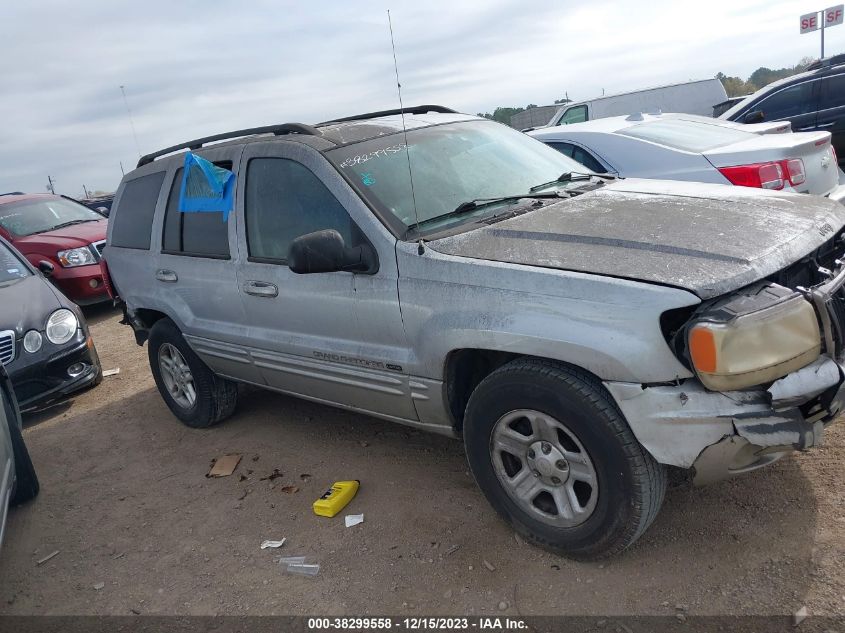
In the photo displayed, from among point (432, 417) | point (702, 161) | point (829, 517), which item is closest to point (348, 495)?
point (432, 417)

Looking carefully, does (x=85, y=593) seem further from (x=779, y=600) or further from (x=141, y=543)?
(x=779, y=600)

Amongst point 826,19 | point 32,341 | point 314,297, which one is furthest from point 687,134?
point 826,19

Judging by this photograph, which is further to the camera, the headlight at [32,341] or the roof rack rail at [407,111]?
the headlight at [32,341]

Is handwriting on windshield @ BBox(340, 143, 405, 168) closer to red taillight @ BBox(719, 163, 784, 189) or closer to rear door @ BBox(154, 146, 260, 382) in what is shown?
rear door @ BBox(154, 146, 260, 382)

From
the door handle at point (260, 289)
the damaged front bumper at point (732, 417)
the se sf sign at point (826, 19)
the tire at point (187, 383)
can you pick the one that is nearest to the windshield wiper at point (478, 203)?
the door handle at point (260, 289)

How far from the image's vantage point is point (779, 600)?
2449mm

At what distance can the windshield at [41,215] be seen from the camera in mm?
9984

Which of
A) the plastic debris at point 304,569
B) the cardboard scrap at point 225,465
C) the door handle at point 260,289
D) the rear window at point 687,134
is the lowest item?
the plastic debris at point 304,569

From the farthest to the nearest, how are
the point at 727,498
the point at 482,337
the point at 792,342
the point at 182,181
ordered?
the point at 182,181, the point at 727,498, the point at 482,337, the point at 792,342

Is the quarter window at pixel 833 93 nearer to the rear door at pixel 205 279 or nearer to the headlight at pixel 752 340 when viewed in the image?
the headlight at pixel 752 340

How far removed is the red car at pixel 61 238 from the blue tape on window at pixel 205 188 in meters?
4.71

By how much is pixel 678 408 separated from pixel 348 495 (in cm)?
Answer: 192

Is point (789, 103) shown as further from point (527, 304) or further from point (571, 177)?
point (527, 304)

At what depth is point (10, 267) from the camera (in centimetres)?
639
